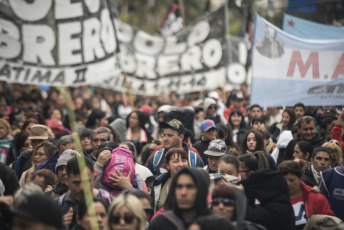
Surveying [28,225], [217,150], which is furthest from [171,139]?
[28,225]

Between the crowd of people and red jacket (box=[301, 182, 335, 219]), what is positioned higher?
the crowd of people

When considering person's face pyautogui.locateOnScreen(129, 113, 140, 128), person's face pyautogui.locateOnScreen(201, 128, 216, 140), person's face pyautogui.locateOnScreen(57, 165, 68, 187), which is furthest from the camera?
person's face pyautogui.locateOnScreen(129, 113, 140, 128)

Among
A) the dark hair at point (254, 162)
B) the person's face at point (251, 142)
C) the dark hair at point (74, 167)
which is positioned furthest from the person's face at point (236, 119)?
the dark hair at point (74, 167)

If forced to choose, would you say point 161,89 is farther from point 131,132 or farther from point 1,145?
point 1,145

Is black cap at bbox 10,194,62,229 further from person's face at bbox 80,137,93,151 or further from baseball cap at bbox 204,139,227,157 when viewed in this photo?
person's face at bbox 80,137,93,151

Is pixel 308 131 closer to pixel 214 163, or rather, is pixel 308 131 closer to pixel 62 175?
pixel 214 163

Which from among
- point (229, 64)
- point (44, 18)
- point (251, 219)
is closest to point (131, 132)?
point (44, 18)

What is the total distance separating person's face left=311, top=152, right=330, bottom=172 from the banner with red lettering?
6.11 ft

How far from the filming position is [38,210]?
173 inches

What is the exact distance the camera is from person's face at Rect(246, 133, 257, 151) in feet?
28.4

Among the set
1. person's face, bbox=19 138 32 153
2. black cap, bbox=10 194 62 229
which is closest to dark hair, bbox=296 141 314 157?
person's face, bbox=19 138 32 153

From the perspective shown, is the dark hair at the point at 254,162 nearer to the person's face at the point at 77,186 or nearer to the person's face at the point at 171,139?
the person's face at the point at 171,139

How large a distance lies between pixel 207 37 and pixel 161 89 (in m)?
1.93

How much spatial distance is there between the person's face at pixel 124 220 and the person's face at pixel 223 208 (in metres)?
0.68
